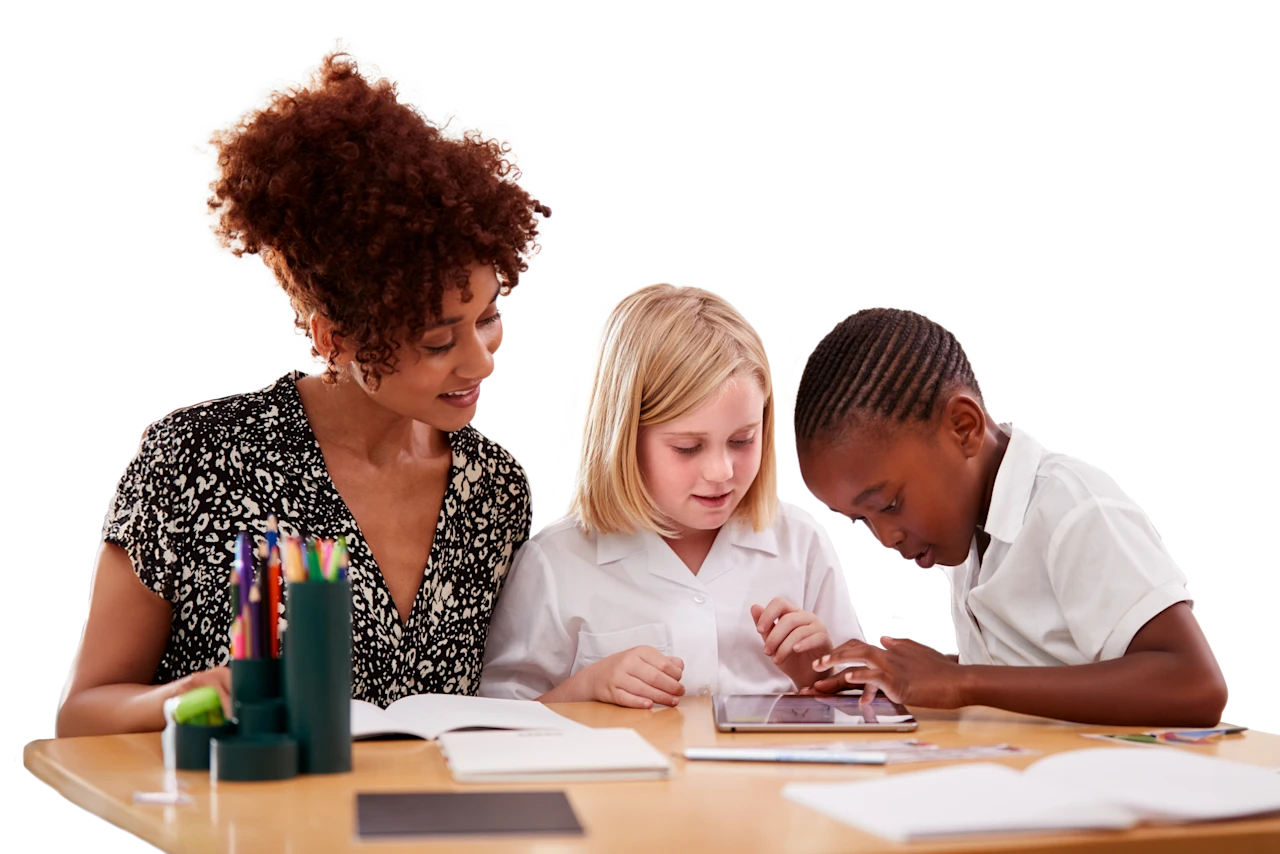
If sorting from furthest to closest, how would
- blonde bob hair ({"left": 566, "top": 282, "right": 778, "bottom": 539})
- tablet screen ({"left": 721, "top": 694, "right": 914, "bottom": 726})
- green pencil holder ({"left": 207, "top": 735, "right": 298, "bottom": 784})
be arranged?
1. blonde bob hair ({"left": 566, "top": 282, "right": 778, "bottom": 539})
2. tablet screen ({"left": 721, "top": 694, "right": 914, "bottom": 726})
3. green pencil holder ({"left": 207, "top": 735, "right": 298, "bottom": 784})

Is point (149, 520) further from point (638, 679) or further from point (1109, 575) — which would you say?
point (1109, 575)

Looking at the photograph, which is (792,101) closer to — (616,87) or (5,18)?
(616,87)

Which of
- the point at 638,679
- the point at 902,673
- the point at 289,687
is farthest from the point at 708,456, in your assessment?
the point at 289,687

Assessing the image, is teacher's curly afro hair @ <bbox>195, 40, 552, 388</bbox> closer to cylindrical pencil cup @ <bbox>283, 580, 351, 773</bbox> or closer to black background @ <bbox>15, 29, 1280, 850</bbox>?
black background @ <bbox>15, 29, 1280, 850</bbox>

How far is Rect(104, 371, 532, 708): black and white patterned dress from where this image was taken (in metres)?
1.69

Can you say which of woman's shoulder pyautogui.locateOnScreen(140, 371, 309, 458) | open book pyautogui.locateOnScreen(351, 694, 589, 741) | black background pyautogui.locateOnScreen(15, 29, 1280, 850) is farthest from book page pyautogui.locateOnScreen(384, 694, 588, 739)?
black background pyautogui.locateOnScreen(15, 29, 1280, 850)

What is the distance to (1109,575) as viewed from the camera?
155 cm

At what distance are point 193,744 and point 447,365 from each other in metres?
0.67

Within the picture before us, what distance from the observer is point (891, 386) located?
5.74ft

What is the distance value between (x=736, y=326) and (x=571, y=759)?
0.93 m

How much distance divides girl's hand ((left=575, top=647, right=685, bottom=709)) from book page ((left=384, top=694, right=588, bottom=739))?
0.13 m

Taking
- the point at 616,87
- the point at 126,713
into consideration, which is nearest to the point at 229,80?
the point at 616,87

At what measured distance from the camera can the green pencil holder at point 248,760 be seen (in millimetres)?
1131

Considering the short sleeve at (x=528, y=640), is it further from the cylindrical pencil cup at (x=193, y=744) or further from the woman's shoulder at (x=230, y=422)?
the cylindrical pencil cup at (x=193, y=744)
